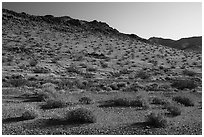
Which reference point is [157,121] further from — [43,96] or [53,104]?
[43,96]

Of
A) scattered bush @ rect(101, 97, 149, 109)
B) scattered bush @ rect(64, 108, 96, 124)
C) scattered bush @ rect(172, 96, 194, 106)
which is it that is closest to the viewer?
scattered bush @ rect(64, 108, 96, 124)

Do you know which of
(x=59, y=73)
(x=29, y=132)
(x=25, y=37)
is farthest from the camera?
(x=25, y=37)

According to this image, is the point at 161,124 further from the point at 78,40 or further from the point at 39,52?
the point at 78,40

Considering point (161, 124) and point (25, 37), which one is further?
point (25, 37)

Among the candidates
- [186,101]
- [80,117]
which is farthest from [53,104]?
[186,101]

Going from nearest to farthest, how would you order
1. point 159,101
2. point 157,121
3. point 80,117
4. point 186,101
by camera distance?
1. point 157,121
2. point 80,117
3. point 159,101
4. point 186,101

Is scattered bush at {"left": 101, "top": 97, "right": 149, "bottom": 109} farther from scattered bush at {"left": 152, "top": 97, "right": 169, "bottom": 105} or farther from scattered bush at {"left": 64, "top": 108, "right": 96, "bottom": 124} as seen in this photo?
scattered bush at {"left": 64, "top": 108, "right": 96, "bottom": 124}

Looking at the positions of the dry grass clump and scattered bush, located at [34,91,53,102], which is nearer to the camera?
the dry grass clump

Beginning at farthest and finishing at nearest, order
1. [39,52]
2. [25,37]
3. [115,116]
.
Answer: [25,37] → [39,52] → [115,116]

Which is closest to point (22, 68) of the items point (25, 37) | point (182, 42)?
point (25, 37)

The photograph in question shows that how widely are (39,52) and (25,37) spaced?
50.3 ft

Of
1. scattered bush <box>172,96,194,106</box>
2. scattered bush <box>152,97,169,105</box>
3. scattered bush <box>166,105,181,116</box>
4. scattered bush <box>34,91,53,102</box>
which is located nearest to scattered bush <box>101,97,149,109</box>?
scattered bush <box>152,97,169,105</box>

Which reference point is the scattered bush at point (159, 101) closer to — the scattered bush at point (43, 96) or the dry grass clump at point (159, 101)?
the dry grass clump at point (159, 101)

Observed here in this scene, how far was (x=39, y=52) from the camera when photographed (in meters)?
45.9
